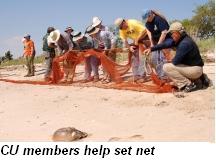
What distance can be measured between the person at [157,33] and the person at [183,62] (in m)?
0.54

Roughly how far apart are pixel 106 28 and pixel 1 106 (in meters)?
3.23

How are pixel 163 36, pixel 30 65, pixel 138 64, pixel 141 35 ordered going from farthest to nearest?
pixel 30 65 → pixel 138 64 → pixel 141 35 → pixel 163 36

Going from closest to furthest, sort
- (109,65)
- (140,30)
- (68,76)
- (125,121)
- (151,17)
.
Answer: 1. (125,121)
2. (151,17)
3. (140,30)
4. (109,65)
5. (68,76)

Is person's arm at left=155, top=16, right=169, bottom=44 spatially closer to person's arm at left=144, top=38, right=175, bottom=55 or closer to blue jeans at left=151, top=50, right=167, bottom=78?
person's arm at left=144, top=38, right=175, bottom=55

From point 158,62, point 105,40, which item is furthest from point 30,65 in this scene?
point 158,62

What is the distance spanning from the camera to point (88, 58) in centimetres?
1277

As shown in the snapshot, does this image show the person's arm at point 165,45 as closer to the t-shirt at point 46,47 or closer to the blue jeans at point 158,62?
the blue jeans at point 158,62

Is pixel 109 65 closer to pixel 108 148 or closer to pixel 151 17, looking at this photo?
pixel 151 17

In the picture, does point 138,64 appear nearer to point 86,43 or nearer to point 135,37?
point 135,37

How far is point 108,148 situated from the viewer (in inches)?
262

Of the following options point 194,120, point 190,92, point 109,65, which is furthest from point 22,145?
point 109,65

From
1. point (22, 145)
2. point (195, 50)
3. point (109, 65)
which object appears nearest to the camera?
point (22, 145)

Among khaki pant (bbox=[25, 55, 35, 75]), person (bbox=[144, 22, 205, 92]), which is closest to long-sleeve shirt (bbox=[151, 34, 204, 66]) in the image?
person (bbox=[144, 22, 205, 92])

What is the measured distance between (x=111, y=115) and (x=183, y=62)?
6.02ft
